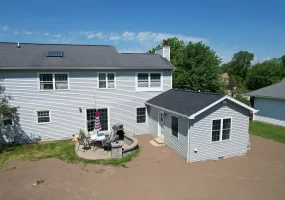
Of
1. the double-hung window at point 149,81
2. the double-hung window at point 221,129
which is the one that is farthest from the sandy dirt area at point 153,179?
the double-hung window at point 149,81

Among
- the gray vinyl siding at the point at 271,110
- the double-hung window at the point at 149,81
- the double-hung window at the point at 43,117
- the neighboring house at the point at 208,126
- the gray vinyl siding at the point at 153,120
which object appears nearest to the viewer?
the neighboring house at the point at 208,126

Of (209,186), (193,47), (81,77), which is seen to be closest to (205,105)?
(209,186)

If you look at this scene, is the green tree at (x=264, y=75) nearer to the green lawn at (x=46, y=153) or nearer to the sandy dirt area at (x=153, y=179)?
the sandy dirt area at (x=153, y=179)

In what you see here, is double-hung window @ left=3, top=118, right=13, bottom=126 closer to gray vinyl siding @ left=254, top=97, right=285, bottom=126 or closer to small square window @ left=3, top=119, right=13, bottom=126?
small square window @ left=3, top=119, right=13, bottom=126

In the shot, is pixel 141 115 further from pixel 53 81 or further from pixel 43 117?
pixel 43 117

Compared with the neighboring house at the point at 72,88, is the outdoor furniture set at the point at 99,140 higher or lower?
lower

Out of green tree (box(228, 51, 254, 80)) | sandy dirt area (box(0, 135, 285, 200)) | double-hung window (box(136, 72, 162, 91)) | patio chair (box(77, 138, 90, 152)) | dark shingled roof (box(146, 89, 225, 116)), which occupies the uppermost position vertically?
green tree (box(228, 51, 254, 80))

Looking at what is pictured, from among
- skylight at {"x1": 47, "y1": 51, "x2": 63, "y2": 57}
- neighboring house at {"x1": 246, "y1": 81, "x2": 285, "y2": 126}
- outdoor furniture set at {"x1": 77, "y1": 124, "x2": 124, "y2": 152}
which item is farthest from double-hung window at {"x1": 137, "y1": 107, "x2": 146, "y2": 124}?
neighboring house at {"x1": 246, "y1": 81, "x2": 285, "y2": 126}
